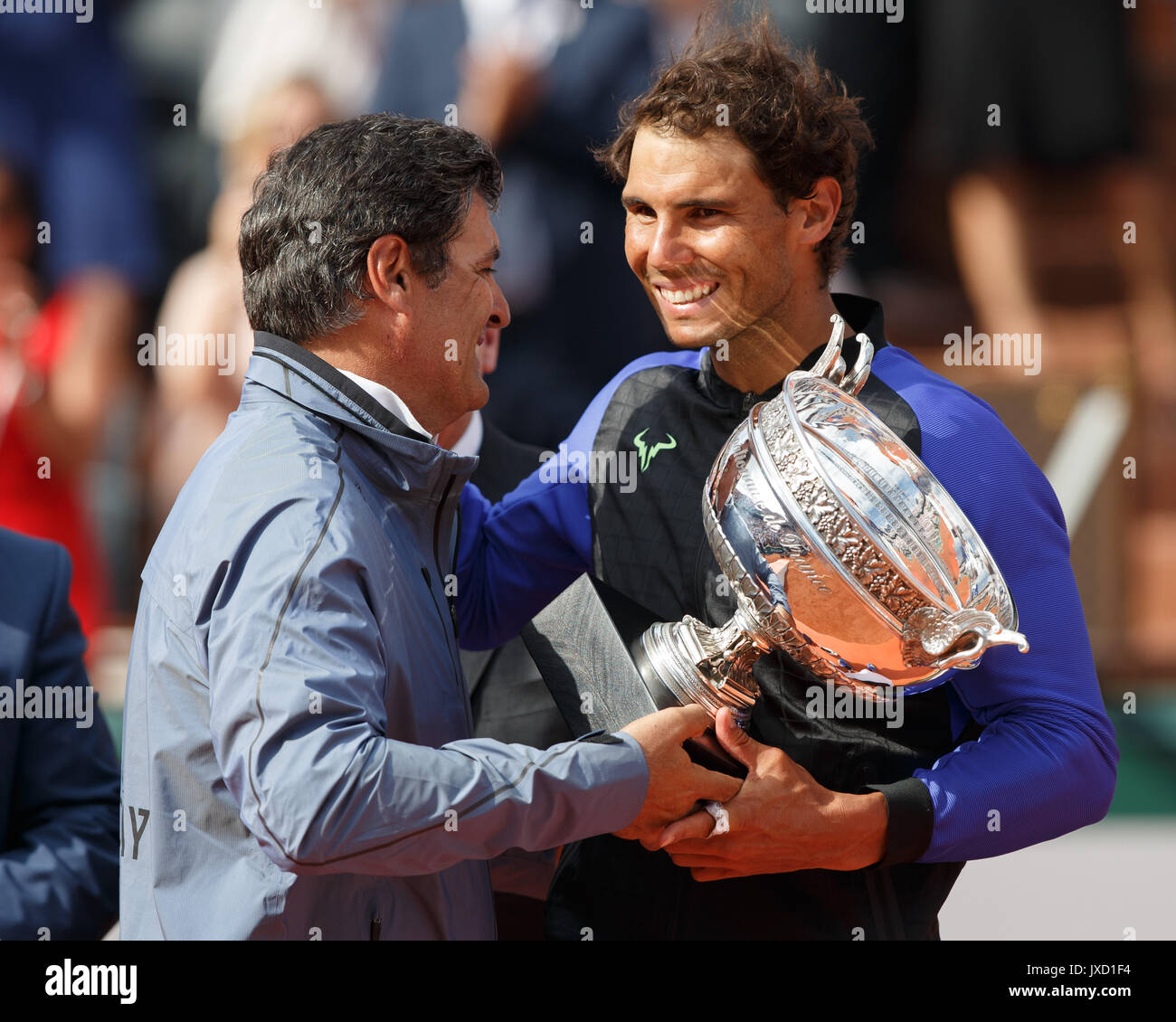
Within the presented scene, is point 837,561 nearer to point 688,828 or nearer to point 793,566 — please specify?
point 793,566

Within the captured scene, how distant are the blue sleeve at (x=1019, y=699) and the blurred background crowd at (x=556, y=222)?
225 centimetres

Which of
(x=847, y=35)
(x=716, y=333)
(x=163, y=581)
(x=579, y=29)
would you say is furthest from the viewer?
(x=847, y=35)

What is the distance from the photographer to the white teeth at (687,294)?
1843 millimetres

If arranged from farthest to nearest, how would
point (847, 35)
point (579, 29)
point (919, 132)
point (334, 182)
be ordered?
point (919, 132)
point (847, 35)
point (579, 29)
point (334, 182)

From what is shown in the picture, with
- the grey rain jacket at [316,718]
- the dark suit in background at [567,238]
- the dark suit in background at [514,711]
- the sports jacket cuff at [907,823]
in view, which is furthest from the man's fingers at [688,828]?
the dark suit in background at [567,238]

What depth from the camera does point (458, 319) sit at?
1.67 m

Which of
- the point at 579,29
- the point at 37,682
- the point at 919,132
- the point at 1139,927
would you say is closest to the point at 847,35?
the point at 919,132

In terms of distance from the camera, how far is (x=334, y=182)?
1.60m

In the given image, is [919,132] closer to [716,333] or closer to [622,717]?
[716,333]

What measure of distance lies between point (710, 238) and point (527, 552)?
555 millimetres

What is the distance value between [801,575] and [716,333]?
47 cm

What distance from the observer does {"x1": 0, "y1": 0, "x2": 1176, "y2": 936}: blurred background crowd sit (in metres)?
3.93

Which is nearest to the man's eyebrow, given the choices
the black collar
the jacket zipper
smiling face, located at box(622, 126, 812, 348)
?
smiling face, located at box(622, 126, 812, 348)
